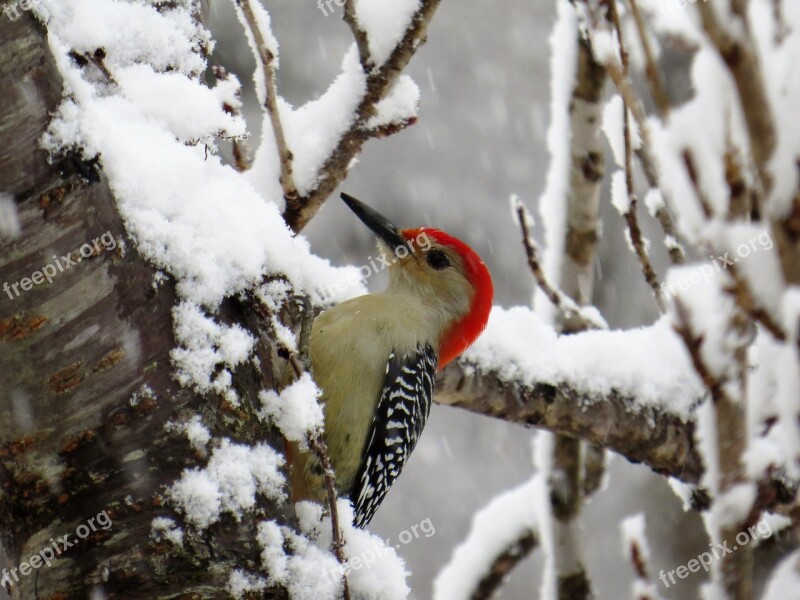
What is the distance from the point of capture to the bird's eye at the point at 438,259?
4246 mm

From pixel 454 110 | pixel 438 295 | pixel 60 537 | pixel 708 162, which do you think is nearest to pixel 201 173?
pixel 60 537

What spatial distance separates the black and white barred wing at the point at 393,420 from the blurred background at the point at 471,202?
652 centimetres

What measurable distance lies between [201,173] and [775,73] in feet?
3.95

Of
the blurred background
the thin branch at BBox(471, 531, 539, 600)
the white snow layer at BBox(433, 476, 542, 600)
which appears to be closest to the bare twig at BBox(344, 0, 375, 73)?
the white snow layer at BBox(433, 476, 542, 600)

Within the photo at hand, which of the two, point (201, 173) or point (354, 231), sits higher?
point (354, 231)

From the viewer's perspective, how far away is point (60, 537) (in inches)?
69.2

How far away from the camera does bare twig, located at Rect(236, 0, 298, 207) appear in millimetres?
2350

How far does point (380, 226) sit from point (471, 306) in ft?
1.91

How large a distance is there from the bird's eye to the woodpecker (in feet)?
0.89

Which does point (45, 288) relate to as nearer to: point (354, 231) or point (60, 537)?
point (60, 537)

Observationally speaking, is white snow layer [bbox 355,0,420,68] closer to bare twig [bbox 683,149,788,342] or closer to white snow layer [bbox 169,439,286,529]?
white snow layer [bbox 169,439,286,529]

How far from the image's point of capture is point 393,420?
3531mm

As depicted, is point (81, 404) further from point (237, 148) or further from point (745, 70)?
point (237, 148)

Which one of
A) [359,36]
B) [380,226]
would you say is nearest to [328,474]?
[359,36]
